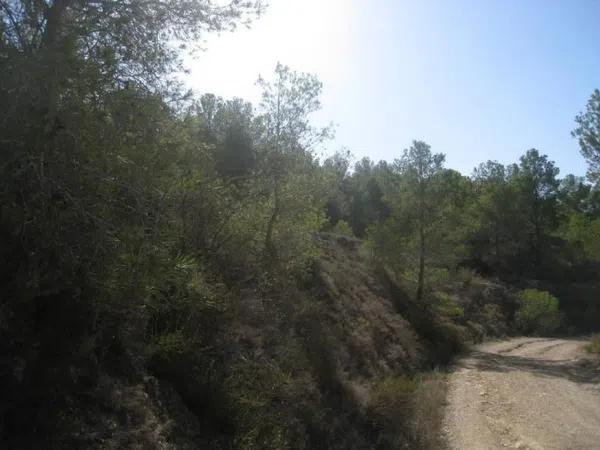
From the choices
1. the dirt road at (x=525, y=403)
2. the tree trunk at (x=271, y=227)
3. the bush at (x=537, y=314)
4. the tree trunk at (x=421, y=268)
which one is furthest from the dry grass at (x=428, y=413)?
the bush at (x=537, y=314)

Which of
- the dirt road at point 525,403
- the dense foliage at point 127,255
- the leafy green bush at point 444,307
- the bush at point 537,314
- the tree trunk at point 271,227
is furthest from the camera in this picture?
the bush at point 537,314

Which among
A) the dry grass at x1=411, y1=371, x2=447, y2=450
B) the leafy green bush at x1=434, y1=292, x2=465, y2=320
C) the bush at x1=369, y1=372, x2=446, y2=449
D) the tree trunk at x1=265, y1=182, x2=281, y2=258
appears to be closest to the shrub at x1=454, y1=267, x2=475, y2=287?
the leafy green bush at x1=434, y1=292, x2=465, y2=320

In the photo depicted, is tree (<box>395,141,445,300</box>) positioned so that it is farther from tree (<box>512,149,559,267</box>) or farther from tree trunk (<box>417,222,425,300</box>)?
tree (<box>512,149,559,267</box>)

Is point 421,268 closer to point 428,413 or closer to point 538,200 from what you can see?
point 428,413

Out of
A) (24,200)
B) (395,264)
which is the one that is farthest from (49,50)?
(395,264)

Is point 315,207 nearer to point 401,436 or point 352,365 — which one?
point 352,365

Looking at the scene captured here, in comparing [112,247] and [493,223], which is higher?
[493,223]

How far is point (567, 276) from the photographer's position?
61.6m

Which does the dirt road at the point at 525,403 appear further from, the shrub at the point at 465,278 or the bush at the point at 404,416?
the shrub at the point at 465,278

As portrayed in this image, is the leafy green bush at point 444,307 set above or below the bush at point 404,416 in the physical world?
above

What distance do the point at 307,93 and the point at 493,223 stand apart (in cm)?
4866

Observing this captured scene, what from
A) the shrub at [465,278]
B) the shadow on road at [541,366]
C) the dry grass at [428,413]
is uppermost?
the shrub at [465,278]

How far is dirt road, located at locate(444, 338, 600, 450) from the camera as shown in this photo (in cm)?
1302

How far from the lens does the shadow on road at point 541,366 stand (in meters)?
22.0
